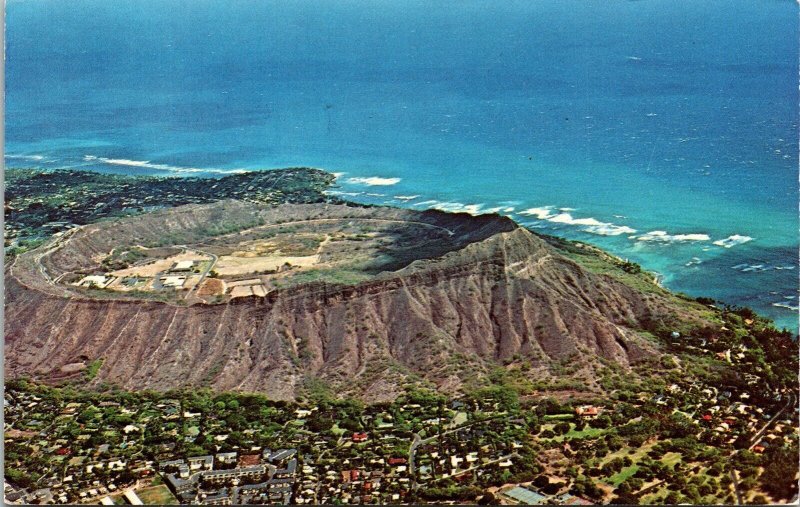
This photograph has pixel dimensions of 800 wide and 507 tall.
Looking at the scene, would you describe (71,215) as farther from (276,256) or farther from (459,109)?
(459,109)

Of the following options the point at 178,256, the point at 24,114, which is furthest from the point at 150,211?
the point at 24,114

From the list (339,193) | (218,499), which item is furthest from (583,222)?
(218,499)

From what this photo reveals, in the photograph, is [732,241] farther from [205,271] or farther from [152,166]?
[152,166]

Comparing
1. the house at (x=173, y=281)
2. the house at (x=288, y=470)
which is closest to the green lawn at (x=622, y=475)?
the house at (x=288, y=470)

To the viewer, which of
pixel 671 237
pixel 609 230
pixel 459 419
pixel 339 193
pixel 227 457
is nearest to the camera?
pixel 227 457

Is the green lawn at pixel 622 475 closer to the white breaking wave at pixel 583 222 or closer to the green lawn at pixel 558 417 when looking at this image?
the green lawn at pixel 558 417
